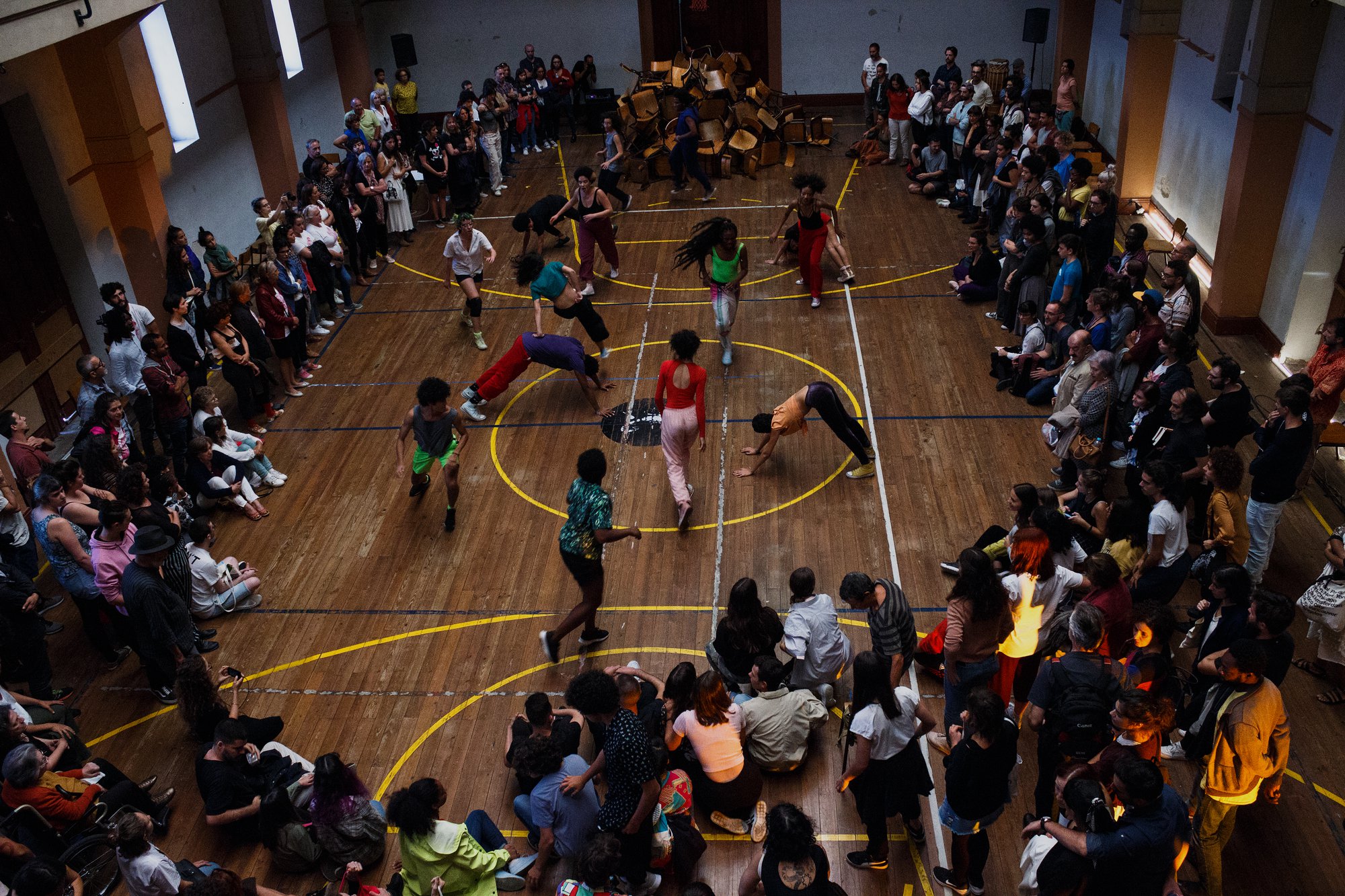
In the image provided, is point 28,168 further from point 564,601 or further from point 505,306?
point 564,601

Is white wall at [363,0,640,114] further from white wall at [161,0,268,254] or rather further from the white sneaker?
the white sneaker

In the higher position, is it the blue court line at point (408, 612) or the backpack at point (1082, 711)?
the backpack at point (1082, 711)

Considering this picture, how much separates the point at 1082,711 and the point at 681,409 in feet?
13.7

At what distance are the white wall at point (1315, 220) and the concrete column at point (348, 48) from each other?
15860 millimetres

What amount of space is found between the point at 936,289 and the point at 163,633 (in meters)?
9.54

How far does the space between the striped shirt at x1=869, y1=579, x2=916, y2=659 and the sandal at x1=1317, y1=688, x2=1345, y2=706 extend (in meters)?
2.83

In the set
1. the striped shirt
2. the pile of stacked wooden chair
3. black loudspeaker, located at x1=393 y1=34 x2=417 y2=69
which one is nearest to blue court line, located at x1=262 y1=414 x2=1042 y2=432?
the striped shirt

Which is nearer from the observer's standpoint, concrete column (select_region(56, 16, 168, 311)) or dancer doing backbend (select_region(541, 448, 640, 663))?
dancer doing backbend (select_region(541, 448, 640, 663))

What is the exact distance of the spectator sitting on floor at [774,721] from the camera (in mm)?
6098

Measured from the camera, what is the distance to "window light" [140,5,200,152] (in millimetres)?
13375

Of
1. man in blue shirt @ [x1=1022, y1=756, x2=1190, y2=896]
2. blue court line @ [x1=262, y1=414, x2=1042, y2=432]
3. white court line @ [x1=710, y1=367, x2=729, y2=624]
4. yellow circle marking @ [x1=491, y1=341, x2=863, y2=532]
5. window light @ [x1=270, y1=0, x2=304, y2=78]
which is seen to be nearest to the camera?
man in blue shirt @ [x1=1022, y1=756, x2=1190, y2=896]

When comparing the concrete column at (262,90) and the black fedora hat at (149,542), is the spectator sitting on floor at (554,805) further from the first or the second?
the concrete column at (262,90)

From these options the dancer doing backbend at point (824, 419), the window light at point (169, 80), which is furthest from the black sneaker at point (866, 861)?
the window light at point (169, 80)

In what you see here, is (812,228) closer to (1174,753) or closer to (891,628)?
(891,628)
